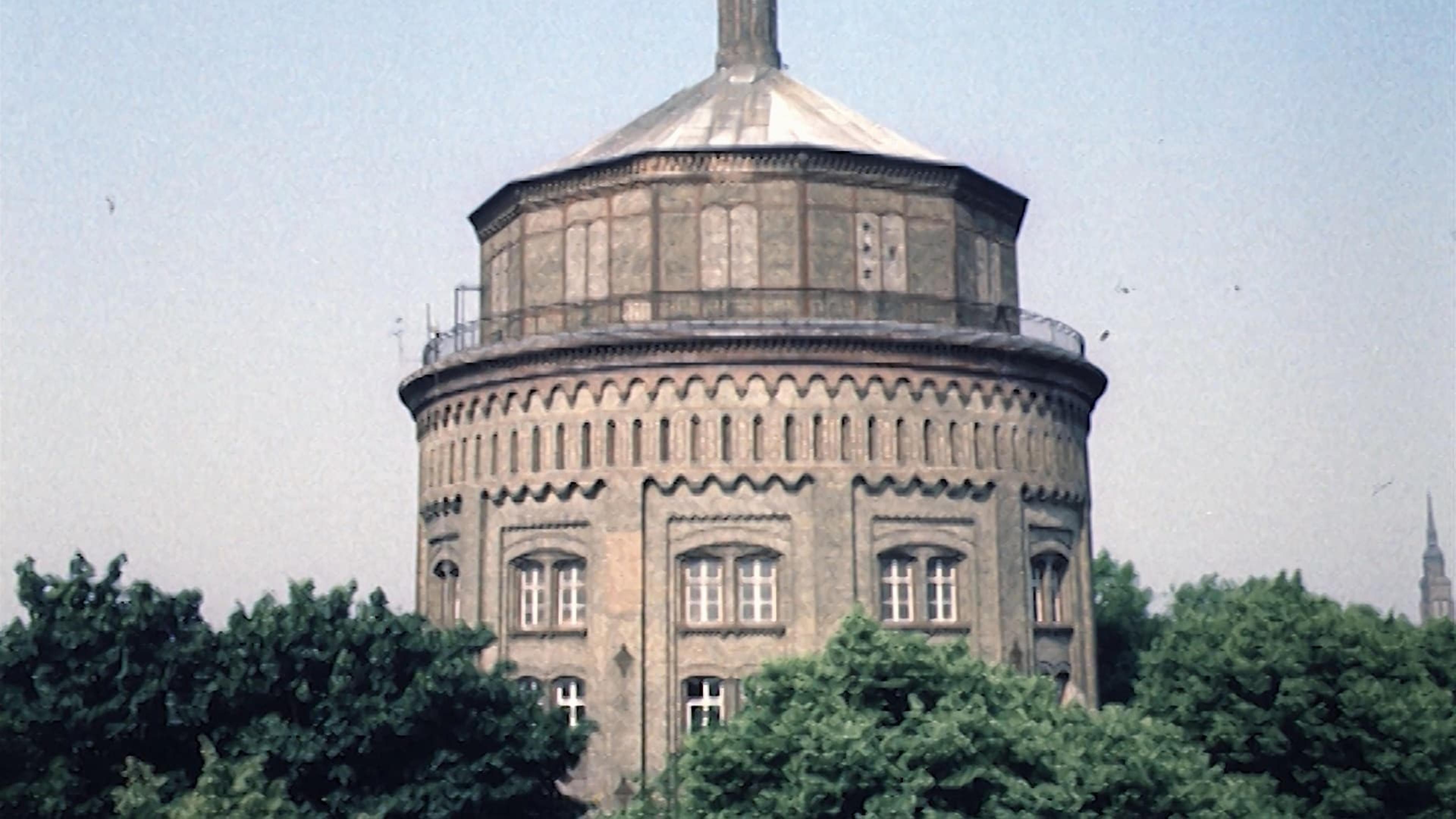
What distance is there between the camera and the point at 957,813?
27172 millimetres

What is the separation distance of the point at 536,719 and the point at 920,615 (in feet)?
31.1

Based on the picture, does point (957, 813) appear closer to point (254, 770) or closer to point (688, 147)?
point (254, 770)

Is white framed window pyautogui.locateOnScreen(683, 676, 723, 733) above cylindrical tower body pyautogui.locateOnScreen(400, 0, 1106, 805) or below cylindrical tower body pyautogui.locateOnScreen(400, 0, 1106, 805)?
below

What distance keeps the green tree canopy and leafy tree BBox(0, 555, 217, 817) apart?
0.09 ft

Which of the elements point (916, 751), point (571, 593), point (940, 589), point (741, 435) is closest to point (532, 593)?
point (571, 593)

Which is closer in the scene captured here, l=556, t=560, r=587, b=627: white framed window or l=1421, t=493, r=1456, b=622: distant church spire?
l=556, t=560, r=587, b=627: white framed window

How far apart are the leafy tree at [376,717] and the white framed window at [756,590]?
625cm

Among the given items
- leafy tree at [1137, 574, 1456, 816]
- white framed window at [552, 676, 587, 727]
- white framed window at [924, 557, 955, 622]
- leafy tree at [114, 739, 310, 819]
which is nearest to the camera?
leafy tree at [114, 739, 310, 819]

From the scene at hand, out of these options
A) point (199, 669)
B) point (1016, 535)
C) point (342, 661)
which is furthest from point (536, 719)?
point (1016, 535)

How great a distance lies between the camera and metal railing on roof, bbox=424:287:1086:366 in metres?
39.8

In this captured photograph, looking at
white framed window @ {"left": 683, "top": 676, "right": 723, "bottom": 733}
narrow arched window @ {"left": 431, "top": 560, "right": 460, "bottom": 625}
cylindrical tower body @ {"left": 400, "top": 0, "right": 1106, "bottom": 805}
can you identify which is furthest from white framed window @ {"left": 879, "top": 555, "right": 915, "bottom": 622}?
narrow arched window @ {"left": 431, "top": 560, "right": 460, "bottom": 625}

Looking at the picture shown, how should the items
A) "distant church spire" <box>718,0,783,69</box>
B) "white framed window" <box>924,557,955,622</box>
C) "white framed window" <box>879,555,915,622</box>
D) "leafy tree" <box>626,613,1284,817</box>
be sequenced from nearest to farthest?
1. "leafy tree" <box>626,613,1284,817</box>
2. "white framed window" <box>879,555,915,622</box>
3. "white framed window" <box>924,557,955,622</box>
4. "distant church spire" <box>718,0,783,69</box>

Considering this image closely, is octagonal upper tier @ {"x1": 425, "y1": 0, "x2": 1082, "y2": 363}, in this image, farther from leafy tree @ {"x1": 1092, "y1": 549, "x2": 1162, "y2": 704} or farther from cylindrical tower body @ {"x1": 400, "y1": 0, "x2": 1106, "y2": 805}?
leafy tree @ {"x1": 1092, "y1": 549, "x2": 1162, "y2": 704}

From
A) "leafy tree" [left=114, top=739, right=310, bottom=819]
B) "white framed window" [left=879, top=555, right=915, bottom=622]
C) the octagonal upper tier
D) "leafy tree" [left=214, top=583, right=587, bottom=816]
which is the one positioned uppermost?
the octagonal upper tier
